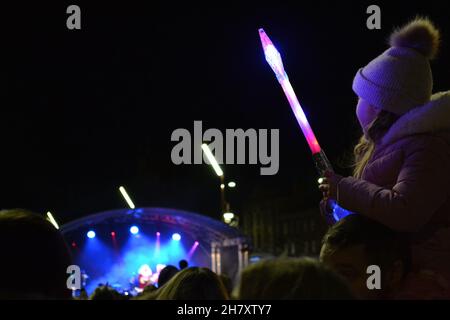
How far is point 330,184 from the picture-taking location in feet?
12.8

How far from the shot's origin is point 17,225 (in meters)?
2.49

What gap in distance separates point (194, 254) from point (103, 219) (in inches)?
213

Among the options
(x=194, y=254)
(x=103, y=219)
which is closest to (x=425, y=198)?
(x=103, y=219)

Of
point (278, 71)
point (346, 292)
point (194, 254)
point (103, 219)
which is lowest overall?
Answer: point (194, 254)

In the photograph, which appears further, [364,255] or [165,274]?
[165,274]

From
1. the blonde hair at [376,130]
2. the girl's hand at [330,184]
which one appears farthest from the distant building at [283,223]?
the girl's hand at [330,184]

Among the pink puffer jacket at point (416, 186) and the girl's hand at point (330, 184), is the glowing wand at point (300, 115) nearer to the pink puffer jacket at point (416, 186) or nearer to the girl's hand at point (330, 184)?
the girl's hand at point (330, 184)

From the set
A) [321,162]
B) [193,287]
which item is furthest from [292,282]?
[321,162]

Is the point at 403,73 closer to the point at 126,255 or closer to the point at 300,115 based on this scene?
the point at 300,115

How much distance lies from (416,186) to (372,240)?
0.34 metres

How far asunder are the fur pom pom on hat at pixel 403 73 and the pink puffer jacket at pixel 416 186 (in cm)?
14

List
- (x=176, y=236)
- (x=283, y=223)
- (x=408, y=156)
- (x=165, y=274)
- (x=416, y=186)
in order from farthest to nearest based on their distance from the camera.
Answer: (x=283, y=223) → (x=176, y=236) → (x=165, y=274) → (x=408, y=156) → (x=416, y=186)

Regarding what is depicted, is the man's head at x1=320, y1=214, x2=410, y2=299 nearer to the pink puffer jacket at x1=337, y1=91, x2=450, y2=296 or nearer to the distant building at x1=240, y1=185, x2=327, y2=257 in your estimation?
the pink puffer jacket at x1=337, y1=91, x2=450, y2=296
